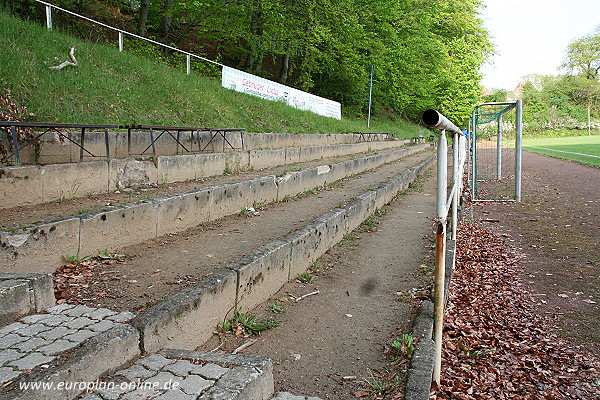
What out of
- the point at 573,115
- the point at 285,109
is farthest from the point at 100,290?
the point at 573,115

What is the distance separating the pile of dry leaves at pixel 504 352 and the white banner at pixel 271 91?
11.9 metres

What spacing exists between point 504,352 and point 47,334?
3.15m

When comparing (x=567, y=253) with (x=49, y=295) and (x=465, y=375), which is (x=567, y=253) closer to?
(x=465, y=375)

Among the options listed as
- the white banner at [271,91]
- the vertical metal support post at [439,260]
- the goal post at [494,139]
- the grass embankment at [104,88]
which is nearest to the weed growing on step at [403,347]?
the vertical metal support post at [439,260]

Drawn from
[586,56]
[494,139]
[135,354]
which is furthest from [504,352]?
[586,56]

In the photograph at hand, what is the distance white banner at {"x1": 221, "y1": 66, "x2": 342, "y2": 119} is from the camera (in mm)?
15289

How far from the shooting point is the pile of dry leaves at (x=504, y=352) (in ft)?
9.86

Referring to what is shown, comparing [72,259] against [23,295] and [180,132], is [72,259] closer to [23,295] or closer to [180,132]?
[23,295]

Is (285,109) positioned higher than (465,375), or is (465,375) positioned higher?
(285,109)

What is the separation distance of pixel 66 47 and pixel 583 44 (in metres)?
86.1

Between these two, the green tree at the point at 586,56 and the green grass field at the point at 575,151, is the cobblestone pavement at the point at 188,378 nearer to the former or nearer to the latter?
the green grass field at the point at 575,151

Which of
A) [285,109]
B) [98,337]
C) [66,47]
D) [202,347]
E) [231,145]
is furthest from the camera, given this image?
[285,109]

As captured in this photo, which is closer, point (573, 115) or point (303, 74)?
point (303, 74)

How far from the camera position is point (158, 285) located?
354 centimetres
